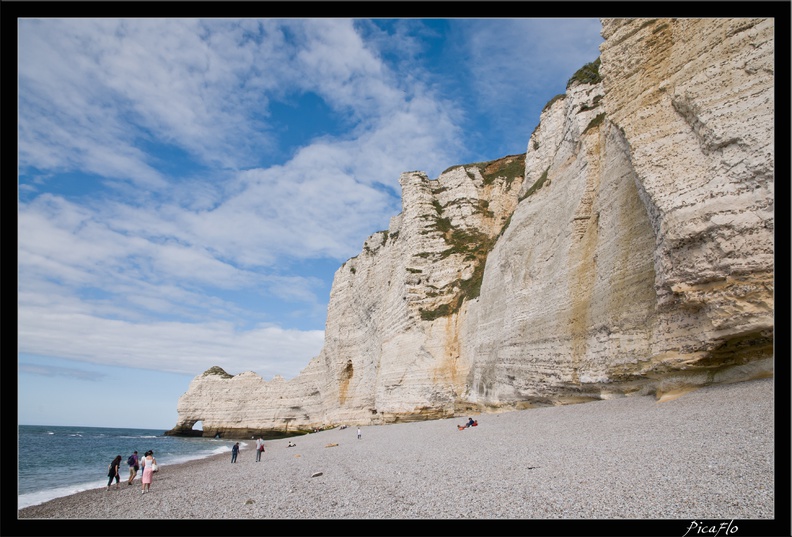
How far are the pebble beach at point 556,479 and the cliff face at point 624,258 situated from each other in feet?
5.05

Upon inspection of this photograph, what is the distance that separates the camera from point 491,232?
129ft

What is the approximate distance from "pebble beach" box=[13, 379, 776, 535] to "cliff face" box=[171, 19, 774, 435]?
1.54m

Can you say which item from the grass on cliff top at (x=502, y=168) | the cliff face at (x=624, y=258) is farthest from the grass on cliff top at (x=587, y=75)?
the grass on cliff top at (x=502, y=168)

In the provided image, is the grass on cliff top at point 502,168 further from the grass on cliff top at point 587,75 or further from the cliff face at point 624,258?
the grass on cliff top at point 587,75

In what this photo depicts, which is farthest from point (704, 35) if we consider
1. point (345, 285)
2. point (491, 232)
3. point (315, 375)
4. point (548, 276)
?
point (315, 375)

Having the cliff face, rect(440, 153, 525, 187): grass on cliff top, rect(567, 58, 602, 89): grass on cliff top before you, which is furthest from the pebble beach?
rect(440, 153, 525, 187): grass on cliff top

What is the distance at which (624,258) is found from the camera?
→ 47.1ft

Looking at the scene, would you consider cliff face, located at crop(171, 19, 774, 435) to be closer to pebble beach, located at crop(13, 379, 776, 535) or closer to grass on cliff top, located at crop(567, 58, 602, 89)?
grass on cliff top, located at crop(567, 58, 602, 89)

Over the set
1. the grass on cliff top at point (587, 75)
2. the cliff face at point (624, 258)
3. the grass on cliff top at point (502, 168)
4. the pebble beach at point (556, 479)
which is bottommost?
the pebble beach at point (556, 479)

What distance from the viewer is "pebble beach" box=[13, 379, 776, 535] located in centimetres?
599

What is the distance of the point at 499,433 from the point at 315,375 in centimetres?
4438

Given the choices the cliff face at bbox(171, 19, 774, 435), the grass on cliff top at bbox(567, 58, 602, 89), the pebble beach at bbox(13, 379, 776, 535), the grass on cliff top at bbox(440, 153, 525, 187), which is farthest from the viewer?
the grass on cliff top at bbox(440, 153, 525, 187)

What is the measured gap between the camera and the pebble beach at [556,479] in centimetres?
599

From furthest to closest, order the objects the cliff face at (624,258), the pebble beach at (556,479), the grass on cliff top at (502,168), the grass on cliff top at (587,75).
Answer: the grass on cliff top at (502,168) → the grass on cliff top at (587,75) → the cliff face at (624,258) → the pebble beach at (556,479)
